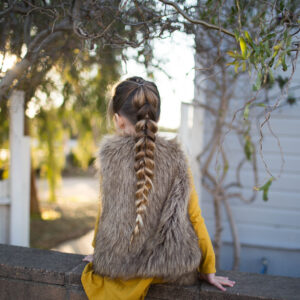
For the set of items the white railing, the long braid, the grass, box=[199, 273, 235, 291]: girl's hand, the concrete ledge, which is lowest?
the grass

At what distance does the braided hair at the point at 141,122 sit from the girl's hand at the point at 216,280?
0.61 meters

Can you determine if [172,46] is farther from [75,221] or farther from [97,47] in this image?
[75,221]

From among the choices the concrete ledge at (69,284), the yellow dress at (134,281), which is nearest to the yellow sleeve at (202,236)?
the yellow dress at (134,281)

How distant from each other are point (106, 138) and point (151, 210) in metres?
0.55

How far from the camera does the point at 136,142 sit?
191cm

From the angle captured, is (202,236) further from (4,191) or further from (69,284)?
(4,191)

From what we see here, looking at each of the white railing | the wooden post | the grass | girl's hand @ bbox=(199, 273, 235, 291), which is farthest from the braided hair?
the grass

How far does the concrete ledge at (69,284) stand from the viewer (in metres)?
2.06

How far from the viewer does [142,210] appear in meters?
1.85

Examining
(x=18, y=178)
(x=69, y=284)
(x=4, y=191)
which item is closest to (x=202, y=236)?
(x=69, y=284)

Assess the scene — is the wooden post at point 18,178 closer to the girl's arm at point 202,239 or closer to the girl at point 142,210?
the girl at point 142,210

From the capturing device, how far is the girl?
1.87 meters

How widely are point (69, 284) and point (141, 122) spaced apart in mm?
1303

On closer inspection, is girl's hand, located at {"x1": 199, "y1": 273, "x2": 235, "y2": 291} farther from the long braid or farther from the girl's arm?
the long braid
